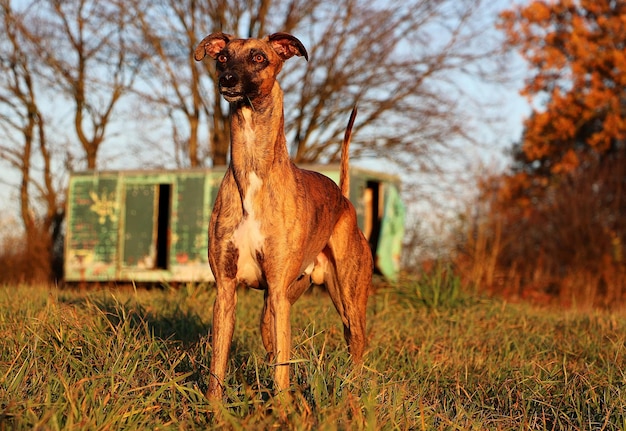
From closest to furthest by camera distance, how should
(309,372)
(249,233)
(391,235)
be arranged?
(309,372) < (249,233) < (391,235)

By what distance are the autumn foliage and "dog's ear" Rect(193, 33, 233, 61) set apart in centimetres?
899

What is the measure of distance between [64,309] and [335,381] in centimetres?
232

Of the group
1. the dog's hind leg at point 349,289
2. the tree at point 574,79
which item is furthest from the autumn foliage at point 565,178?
the dog's hind leg at point 349,289

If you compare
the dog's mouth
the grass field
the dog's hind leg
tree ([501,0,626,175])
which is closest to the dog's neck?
the dog's mouth

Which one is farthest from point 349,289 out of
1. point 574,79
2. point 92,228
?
point 574,79

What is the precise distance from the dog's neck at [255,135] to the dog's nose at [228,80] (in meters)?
0.24

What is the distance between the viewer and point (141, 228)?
15047 millimetres

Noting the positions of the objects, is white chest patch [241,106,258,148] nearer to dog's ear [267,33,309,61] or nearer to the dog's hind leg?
dog's ear [267,33,309,61]

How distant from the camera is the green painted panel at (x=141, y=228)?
15.0m

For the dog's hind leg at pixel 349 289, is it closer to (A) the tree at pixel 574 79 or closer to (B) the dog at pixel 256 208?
(B) the dog at pixel 256 208

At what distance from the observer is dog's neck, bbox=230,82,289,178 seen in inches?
162

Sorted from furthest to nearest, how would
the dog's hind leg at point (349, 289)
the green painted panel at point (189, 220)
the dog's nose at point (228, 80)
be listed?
the green painted panel at point (189, 220) < the dog's hind leg at point (349, 289) < the dog's nose at point (228, 80)

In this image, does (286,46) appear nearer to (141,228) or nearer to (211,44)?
(211,44)

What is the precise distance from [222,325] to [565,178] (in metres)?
15.1
